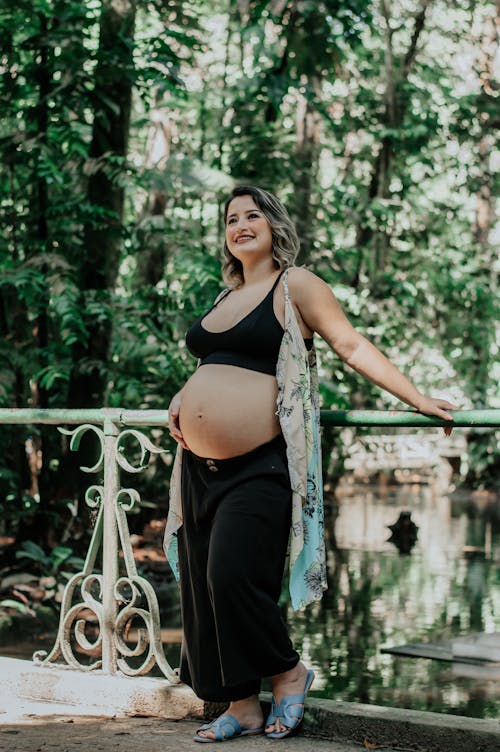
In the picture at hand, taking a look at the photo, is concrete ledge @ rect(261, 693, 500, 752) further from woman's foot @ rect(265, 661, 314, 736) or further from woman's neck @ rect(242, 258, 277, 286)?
woman's neck @ rect(242, 258, 277, 286)

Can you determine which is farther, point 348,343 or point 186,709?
point 186,709

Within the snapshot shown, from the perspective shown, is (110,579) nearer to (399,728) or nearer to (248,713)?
(248,713)

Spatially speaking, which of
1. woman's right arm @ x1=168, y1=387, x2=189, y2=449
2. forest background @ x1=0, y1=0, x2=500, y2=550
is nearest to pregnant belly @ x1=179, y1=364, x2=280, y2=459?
woman's right arm @ x1=168, y1=387, x2=189, y2=449

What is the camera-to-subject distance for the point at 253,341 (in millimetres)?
3734

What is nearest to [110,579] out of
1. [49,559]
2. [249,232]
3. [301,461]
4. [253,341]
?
[301,461]

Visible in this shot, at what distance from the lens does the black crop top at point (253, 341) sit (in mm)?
3730

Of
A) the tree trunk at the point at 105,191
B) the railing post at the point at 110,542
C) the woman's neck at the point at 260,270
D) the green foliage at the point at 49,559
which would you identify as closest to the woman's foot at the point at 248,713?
the railing post at the point at 110,542

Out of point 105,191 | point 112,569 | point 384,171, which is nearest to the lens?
point 112,569

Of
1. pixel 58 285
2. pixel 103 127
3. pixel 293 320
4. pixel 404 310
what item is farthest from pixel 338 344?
pixel 404 310

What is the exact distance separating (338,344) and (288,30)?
749cm

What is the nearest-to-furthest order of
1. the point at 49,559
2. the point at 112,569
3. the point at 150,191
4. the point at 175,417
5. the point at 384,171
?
the point at 175,417
the point at 112,569
the point at 49,559
the point at 150,191
the point at 384,171

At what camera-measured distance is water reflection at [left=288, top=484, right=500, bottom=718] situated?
6.20 metres

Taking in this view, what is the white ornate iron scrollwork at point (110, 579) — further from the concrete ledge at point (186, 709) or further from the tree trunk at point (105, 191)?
the tree trunk at point (105, 191)

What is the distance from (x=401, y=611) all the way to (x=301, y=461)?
537 cm
